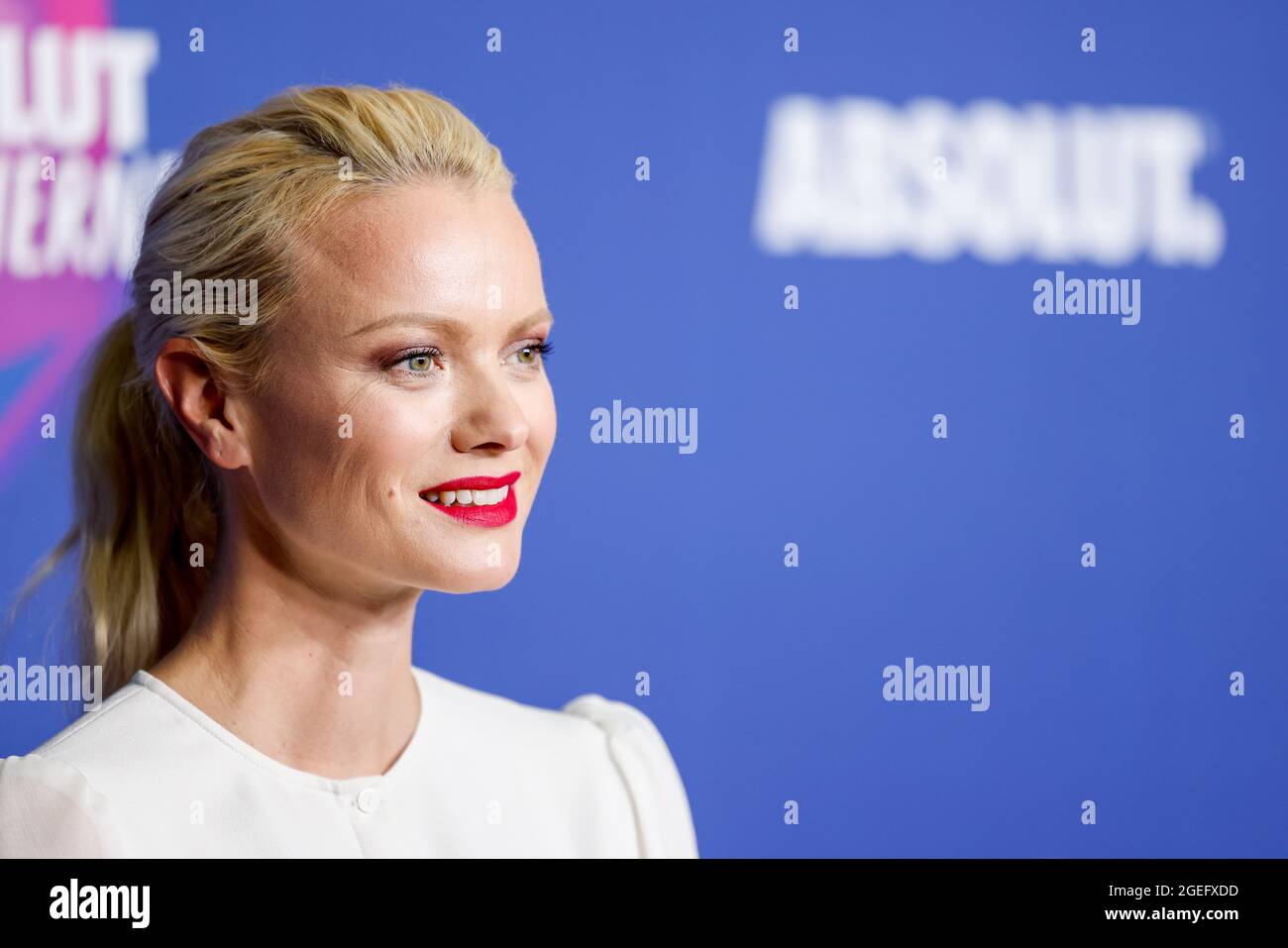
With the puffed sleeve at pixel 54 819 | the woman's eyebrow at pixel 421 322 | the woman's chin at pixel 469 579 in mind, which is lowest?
the puffed sleeve at pixel 54 819

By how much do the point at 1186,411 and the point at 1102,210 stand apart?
14.5 inches

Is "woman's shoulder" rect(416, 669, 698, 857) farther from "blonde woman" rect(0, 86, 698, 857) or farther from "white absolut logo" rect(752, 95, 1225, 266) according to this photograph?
"white absolut logo" rect(752, 95, 1225, 266)

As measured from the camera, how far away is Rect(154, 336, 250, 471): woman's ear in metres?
1.39

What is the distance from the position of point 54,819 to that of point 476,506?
474mm

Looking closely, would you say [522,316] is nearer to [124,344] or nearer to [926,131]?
[124,344]

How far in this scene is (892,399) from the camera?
2.27 metres

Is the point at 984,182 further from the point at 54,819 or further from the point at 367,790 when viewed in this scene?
the point at 54,819

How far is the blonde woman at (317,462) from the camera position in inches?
52.1

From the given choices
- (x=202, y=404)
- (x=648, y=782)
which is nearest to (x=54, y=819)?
(x=202, y=404)

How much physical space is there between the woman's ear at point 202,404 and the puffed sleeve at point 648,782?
565mm

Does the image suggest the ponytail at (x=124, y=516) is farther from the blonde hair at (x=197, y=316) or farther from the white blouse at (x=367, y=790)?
the white blouse at (x=367, y=790)

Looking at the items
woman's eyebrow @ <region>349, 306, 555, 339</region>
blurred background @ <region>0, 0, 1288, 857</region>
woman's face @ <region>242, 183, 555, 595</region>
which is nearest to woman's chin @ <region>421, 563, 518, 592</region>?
woman's face @ <region>242, 183, 555, 595</region>

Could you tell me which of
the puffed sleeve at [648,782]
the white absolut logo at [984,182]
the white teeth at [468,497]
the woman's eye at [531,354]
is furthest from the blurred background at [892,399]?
the white teeth at [468,497]
